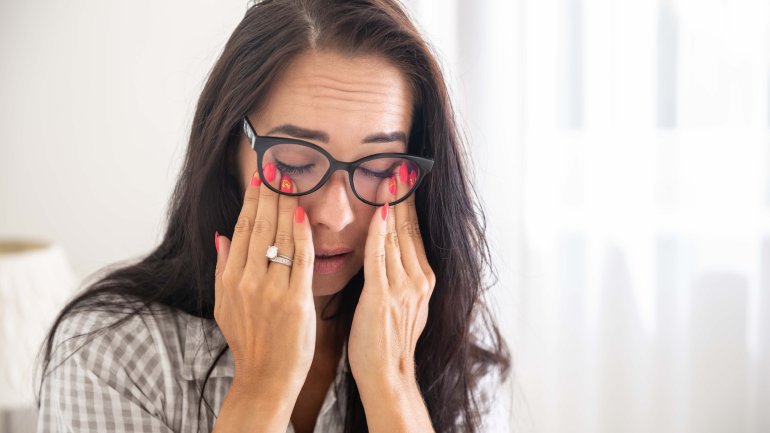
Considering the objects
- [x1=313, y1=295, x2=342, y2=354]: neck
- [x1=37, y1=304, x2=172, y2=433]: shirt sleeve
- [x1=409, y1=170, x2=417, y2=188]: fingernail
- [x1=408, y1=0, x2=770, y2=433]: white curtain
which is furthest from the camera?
Answer: [x1=408, y1=0, x2=770, y2=433]: white curtain

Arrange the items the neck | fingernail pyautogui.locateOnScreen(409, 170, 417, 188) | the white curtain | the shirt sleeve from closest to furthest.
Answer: the shirt sleeve, fingernail pyautogui.locateOnScreen(409, 170, 417, 188), the neck, the white curtain

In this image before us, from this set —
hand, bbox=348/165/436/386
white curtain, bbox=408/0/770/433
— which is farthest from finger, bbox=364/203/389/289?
white curtain, bbox=408/0/770/433

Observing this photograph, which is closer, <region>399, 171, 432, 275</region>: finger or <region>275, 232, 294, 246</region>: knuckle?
<region>275, 232, 294, 246</region>: knuckle

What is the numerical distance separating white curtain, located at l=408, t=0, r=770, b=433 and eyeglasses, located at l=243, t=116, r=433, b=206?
0.89 metres

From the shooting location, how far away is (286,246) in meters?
1.21

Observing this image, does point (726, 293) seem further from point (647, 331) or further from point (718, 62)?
point (718, 62)

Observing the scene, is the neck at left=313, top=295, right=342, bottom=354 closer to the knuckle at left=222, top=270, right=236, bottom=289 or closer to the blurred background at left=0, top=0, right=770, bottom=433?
the knuckle at left=222, top=270, right=236, bottom=289

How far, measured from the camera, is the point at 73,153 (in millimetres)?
2215

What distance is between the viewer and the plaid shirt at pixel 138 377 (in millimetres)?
1161

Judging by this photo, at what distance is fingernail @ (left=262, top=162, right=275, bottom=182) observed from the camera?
1.18 m

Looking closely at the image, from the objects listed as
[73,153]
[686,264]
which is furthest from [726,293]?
[73,153]

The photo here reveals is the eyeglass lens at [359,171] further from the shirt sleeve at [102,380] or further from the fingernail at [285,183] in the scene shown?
the shirt sleeve at [102,380]

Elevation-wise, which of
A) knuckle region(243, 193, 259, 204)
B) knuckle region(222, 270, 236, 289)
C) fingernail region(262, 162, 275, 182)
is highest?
fingernail region(262, 162, 275, 182)

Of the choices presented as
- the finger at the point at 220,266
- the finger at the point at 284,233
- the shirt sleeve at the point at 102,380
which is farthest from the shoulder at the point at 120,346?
the finger at the point at 284,233
